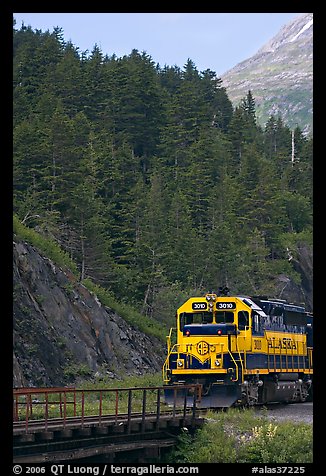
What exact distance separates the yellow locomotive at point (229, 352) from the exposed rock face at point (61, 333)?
21.4ft

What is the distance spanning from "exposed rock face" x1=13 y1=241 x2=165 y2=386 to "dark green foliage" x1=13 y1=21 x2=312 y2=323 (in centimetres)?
541

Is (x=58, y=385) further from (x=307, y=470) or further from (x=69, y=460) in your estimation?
(x=307, y=470)

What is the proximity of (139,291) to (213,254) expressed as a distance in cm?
659

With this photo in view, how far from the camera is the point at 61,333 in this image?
117 feet

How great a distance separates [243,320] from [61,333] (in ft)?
35.9

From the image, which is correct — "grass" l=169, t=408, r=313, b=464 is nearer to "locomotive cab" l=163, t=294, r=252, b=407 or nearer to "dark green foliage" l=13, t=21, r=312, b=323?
"locomotive cab" l=163, t=294, r=252, b=407

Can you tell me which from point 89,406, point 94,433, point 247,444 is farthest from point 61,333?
point 94,433

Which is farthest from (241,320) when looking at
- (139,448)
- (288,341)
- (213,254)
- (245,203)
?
(245,203)

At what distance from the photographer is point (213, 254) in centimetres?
5384

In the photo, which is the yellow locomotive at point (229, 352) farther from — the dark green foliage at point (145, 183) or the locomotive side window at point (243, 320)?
the dark green foliage at point (145, 183)

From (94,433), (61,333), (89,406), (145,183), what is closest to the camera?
(94,433)

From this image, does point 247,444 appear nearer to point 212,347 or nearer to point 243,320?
point 212,347

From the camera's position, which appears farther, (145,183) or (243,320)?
(145,183)

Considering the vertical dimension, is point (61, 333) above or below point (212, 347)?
below
